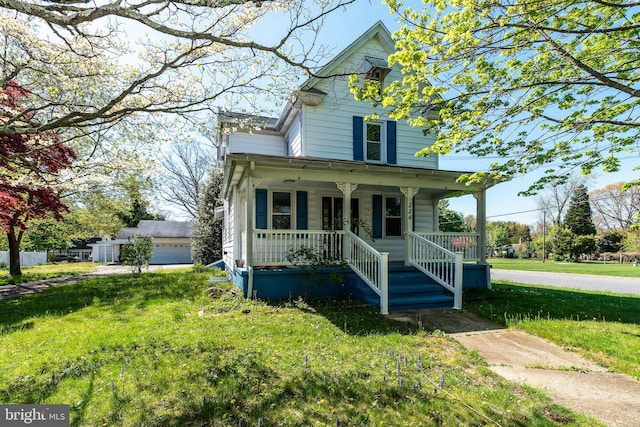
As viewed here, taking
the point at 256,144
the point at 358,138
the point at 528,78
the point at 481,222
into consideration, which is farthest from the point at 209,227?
the point at 528,78

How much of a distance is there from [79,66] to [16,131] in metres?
2.26

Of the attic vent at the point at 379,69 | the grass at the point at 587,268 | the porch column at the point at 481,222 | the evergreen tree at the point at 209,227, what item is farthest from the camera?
the evergreen tree at the point at 209,227

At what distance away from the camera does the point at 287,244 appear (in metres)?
8.79

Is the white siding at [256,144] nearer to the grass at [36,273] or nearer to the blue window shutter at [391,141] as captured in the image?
the blue window shutter at [391,141]

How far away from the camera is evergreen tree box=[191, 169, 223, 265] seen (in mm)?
19172

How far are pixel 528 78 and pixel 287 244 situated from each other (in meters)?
6.59

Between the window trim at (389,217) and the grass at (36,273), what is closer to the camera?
the window trim at (389,217)

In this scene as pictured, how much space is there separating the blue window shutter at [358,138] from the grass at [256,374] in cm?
631

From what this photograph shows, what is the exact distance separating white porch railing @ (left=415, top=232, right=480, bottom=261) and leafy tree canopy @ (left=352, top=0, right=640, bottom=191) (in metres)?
3.01

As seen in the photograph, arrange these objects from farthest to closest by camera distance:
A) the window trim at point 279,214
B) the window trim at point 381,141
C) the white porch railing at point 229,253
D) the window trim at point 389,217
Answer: the window trim at point 381,141 → the white porch railing at point 229,253 → the window trim at point 389,217 → the window trim at point 279,214

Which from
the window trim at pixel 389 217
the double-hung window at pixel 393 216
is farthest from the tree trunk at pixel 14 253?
the double-hung window at pixel 393 216

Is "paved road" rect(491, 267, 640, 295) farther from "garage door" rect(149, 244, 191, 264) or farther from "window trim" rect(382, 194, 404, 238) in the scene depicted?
"garage door" rect(149, 244, 191, 264)

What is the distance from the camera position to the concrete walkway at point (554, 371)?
307 cm

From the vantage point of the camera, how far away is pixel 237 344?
15.1 ft
